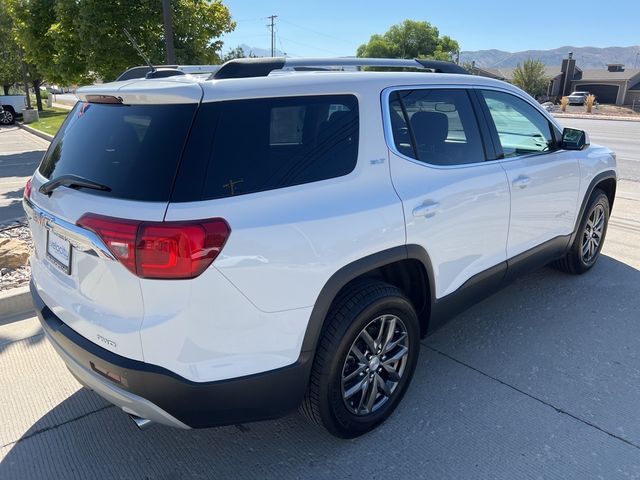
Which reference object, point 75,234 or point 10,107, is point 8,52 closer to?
point 10,107

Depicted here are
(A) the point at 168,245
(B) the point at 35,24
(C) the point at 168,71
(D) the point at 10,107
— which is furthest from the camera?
(D) the point at 10,107

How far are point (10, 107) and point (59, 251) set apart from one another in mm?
26766

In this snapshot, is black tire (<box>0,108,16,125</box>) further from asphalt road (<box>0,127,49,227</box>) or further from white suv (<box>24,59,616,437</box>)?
white suv (<box>24,59,616,437</box>)

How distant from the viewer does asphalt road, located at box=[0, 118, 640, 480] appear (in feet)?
8.28

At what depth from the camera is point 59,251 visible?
7.72 ft

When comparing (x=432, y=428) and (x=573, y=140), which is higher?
(x=573, y=140)

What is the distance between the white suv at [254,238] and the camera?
6.53 feet

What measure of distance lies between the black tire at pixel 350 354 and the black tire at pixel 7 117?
27084 millimetres

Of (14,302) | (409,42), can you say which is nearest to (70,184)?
(14,302)

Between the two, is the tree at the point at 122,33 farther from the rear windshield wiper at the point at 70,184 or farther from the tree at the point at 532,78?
the tree at the point at 532,78

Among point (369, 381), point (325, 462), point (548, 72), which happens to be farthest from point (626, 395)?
point (548, 72)

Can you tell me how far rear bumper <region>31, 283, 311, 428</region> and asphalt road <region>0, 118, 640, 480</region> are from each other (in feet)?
1.58

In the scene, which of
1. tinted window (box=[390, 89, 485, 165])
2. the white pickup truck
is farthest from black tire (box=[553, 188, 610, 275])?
the white pickup truck

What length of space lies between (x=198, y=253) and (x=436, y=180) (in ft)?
4.94
